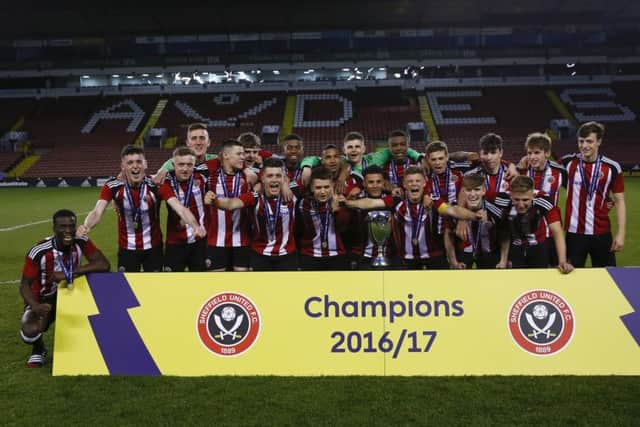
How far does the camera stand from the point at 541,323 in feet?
11.8

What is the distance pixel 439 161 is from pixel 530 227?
902 mm

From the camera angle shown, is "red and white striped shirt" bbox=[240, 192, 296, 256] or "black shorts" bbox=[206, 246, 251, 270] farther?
"black shorts" bbox=[206, 246, 251, 270]

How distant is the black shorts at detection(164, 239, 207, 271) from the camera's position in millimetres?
4871

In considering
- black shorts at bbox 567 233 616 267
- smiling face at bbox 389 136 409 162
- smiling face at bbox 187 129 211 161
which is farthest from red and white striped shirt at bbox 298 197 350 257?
black shorts at bbox 567 233 616 267

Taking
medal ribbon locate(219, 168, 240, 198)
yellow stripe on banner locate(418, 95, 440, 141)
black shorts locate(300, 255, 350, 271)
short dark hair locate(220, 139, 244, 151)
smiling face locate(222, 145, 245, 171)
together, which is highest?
yellow stripe on banner locate(418, 95, 440, 141)

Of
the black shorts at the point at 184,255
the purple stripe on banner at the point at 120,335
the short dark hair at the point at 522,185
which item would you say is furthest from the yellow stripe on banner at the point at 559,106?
the purple stripe on banner at the point at 120,335

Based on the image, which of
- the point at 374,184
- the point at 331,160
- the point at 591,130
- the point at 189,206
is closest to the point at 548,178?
the point at 591,130

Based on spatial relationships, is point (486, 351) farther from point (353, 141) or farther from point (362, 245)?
point (353, 141)

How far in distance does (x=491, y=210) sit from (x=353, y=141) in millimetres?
1316

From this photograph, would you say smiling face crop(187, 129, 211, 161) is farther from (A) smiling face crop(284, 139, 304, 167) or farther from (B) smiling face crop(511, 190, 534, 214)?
(B) smiling face crop(511, 190, 534, 214)

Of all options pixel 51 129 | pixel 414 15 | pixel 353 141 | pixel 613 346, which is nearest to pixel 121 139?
pixel 51 129

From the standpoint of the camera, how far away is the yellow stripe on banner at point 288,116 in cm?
3231

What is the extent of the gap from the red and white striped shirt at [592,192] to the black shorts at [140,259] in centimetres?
352

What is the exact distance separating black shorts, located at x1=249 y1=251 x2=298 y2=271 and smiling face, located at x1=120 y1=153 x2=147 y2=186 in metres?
1.18
